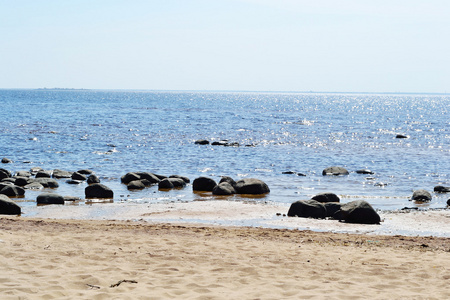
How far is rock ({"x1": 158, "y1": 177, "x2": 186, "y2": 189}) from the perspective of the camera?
80.1 ft

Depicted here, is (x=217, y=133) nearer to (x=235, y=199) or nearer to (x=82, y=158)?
(x=82, y=158)

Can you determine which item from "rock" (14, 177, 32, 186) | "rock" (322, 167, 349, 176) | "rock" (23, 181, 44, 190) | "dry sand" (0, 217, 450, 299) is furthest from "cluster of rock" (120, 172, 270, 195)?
"dry sand" (0, 217, 450, 299)

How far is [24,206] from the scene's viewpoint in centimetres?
1900

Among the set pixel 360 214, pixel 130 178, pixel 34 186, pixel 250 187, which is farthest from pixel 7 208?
pixel 360 214

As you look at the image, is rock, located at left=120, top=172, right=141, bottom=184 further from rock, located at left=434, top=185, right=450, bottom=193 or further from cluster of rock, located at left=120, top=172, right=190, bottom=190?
rock, located at left=434, top=185, right=450, bottom=193

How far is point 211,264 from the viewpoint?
1009cm

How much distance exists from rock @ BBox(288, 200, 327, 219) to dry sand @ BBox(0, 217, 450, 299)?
3426mm

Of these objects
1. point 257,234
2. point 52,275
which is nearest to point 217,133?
point 257,234

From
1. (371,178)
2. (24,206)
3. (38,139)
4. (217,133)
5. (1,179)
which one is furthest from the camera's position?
(217,133)

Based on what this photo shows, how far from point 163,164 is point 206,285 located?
80.7 feet

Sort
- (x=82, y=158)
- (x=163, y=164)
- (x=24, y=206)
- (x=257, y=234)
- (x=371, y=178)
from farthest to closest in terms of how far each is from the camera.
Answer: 1. (x=82, y=158)
2. (x=163, y=164)
3. (x=371, y=178)
4. (x=24, y=206)
5. (x=257, y=234)

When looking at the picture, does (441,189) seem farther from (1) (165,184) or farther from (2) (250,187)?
(1) (165,184)

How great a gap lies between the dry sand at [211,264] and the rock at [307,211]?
11.2 feet

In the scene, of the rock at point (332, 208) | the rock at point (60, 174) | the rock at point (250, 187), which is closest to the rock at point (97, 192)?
the rock at point (250, 187)
